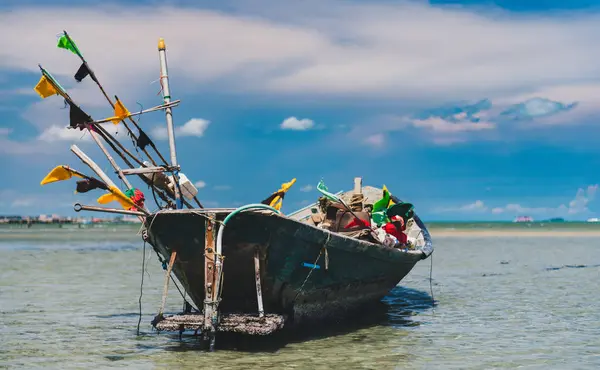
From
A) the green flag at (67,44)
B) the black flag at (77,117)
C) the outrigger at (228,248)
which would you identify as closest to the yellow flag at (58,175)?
the outrigger at (228,248)

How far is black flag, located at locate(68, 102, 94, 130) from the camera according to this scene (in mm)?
11438

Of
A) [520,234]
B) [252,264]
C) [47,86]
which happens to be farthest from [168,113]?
[520,234]

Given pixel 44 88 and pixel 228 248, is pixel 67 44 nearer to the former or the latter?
pixel 44 88

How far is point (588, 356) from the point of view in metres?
10.6

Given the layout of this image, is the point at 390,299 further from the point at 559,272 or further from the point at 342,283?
the point at 559,272

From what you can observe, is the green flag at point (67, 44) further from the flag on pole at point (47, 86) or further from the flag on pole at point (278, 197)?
the flag on pole at point (278, 197)

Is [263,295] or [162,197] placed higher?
[162,197]

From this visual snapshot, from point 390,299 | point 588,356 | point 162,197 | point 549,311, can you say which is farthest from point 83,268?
point 588,356

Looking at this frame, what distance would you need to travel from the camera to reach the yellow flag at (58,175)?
34.8 feet

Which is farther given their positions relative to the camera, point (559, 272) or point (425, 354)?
point (559, 272)

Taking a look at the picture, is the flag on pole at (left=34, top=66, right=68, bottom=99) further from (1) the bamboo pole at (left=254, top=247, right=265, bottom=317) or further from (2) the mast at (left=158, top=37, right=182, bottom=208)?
(1) the bamboo pole at (left=254, top=247, right=265, bottom=317)

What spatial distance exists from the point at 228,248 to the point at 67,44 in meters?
4.34

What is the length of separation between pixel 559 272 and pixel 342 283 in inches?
620

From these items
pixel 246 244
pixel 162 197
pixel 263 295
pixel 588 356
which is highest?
pixel 162 197
